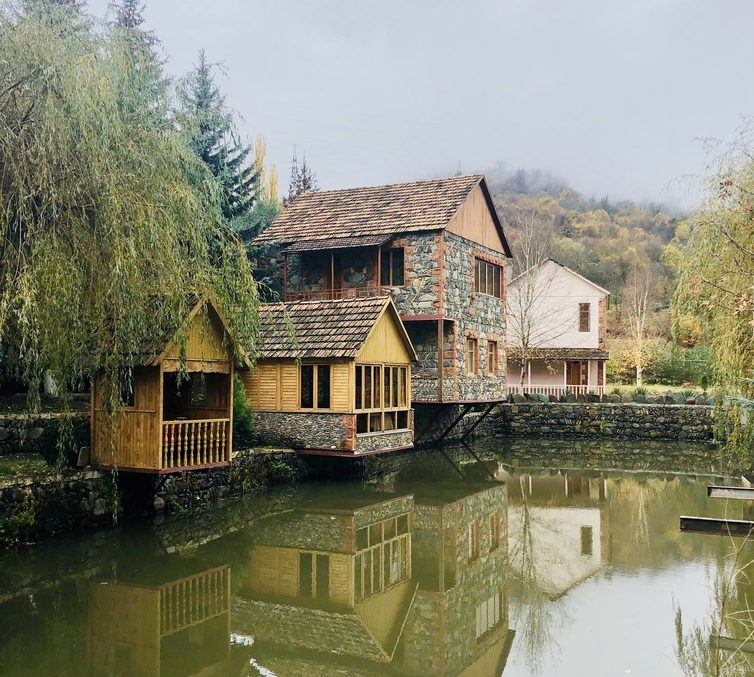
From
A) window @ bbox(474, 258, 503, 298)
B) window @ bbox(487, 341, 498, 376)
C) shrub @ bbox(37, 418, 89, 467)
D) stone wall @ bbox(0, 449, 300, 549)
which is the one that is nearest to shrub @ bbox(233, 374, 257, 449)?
stone wall @ bbox(0, 449, 300, 549)

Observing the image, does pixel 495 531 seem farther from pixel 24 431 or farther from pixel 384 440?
pixel 24 431

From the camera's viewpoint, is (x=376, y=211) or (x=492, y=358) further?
(x=492, y=358)

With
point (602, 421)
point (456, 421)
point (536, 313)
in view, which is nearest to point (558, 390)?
point (536, 313)

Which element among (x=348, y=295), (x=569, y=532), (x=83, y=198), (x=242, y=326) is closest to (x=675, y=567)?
(x=569, y=532)

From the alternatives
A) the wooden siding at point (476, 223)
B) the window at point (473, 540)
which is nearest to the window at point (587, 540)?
the window at point (473, 540)

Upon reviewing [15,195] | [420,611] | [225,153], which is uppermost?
[225,153]

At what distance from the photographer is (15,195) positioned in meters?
10.4

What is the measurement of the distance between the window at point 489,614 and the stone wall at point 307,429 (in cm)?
811

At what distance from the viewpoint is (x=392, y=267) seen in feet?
79.4

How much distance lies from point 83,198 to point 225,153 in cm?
1802

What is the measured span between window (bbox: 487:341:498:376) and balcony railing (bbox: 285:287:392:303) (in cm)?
493

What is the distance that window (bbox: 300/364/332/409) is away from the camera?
18781mm

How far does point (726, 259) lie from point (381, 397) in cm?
903

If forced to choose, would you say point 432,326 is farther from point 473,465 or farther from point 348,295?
point 473,465
